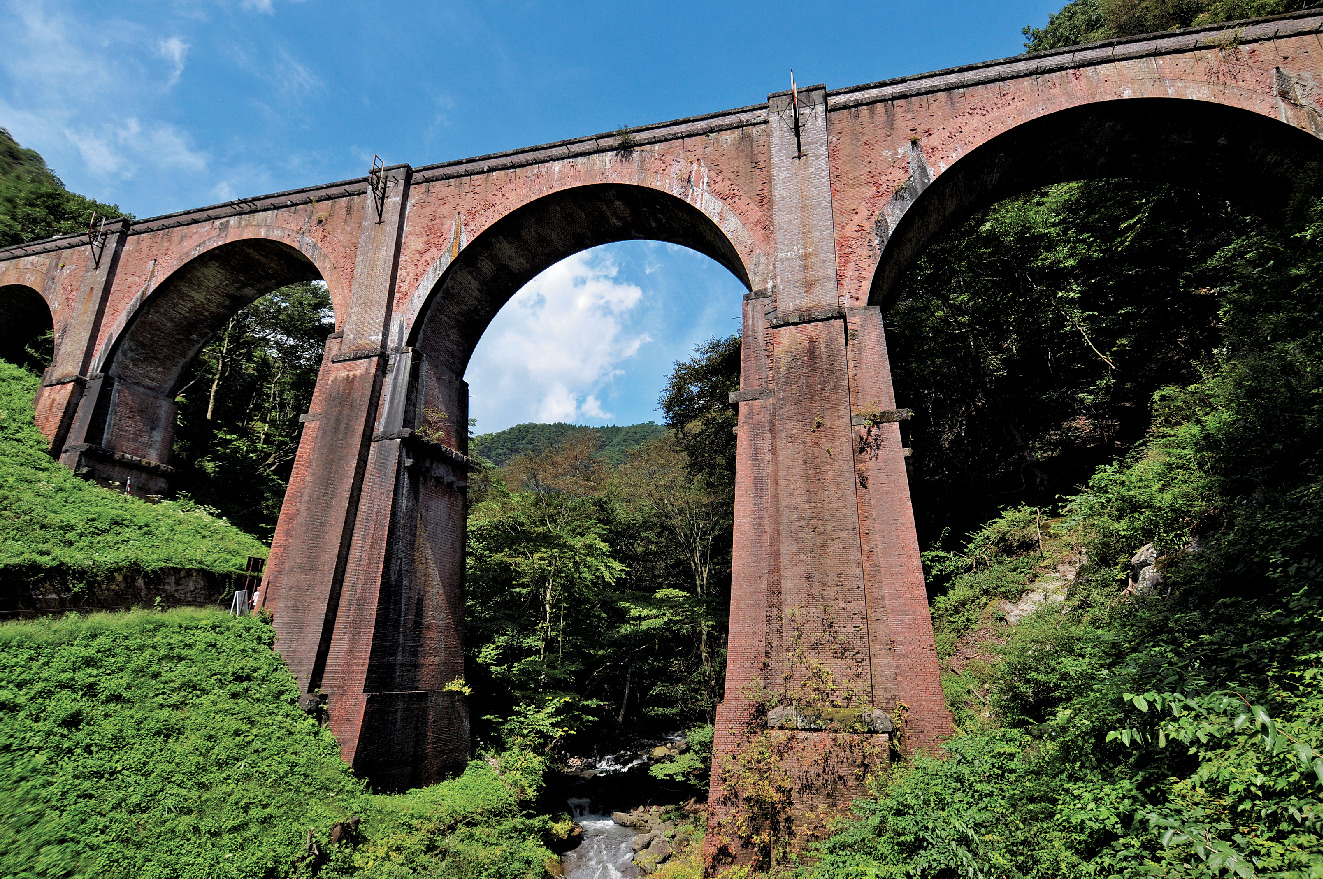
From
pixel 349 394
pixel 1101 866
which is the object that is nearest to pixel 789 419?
pixel 1101 866

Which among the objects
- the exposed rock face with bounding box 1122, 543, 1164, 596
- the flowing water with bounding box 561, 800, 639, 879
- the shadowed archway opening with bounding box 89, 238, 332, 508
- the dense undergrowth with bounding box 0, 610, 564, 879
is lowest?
the flowing water with bounding box 561, 800, 639, 879

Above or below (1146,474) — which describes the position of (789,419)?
above

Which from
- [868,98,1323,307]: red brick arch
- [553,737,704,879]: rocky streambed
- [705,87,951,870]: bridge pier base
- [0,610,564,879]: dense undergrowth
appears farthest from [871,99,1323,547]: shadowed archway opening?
[0,610,564,879]: dense undergrowth

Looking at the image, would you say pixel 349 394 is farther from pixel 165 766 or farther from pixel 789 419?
pixel 789 419

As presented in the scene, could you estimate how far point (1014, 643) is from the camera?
788 cm

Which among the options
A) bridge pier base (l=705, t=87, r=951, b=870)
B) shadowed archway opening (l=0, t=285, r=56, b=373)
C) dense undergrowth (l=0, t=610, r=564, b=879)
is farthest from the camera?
shadowed archway opening (l=0, t=285, r=56, b=373)

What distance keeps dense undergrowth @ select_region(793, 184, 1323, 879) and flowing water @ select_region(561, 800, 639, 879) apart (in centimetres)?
660

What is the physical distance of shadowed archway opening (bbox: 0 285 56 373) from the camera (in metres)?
16.0

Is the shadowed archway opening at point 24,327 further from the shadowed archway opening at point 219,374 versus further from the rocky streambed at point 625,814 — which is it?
the rocky streambed at point 625,814

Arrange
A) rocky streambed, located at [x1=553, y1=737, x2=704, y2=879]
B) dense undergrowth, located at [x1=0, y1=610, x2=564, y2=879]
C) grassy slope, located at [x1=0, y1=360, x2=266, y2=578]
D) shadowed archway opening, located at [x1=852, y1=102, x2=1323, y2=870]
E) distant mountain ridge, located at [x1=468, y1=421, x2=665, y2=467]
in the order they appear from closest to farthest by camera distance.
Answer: shadowed archway opening, located at [x1=852, y1=102, x2=1323, y2=870] < dense undergrowth, located at [x1=0, y1=610, x2=564, y2=879] < grassy slope, located at [x1=0, y1=360, x2=266, y2=578] < rocky streambed, located at [x1=553, y1=737, x2=704, y2=879] < distant mountain ridge, located at [x1=468, y1=421, x2=665, y2=467]

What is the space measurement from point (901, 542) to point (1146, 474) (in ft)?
12.0

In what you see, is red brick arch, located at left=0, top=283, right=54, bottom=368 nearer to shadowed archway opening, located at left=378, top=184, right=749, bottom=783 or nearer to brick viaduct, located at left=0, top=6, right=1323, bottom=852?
brick viaduct, located at left=0, top=6, right=1323, bottom=852

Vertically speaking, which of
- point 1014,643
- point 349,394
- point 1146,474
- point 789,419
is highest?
point 349,394

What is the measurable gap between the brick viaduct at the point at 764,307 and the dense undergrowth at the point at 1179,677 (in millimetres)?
1284
